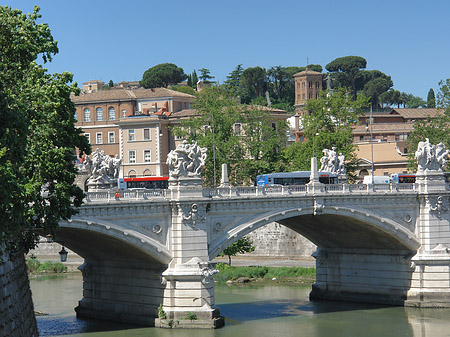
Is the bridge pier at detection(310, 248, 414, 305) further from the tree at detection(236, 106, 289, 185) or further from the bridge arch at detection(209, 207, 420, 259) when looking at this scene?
the tree at detection(236, 106, 289, 185)

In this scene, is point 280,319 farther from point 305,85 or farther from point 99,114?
point 305,85

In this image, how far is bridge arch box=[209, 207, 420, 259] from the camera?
4321 centimetres

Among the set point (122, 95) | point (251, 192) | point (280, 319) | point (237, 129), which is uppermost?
point (122, 95)

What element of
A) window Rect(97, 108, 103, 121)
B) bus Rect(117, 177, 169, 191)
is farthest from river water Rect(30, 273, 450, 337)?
window Rect(97, 108, 103, 121)

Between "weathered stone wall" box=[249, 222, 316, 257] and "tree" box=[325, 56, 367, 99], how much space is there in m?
86.1

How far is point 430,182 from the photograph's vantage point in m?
48.9

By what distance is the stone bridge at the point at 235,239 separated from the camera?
40.5 metres

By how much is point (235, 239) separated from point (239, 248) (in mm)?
21618

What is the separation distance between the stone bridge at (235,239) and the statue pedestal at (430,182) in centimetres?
5

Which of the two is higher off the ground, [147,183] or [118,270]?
[147,183]

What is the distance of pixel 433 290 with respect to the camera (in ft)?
156

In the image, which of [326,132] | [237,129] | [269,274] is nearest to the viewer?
[269,274]

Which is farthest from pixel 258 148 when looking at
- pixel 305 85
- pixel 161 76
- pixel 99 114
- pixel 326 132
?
pixel 305 85

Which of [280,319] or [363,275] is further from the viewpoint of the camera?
[363,275]
